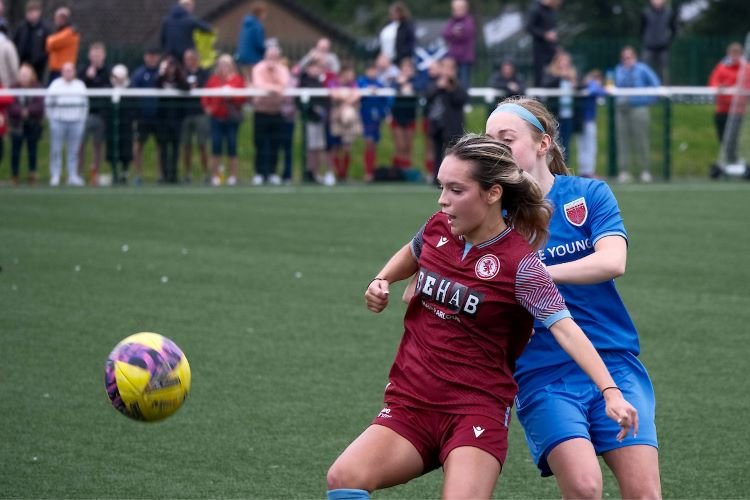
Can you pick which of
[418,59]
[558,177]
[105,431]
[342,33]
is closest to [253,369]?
[105,431]

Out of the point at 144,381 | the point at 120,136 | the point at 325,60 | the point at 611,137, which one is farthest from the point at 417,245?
the point at 611,137

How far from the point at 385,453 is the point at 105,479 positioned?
7.00ft

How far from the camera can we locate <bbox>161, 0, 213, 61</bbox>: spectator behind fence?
2084cm

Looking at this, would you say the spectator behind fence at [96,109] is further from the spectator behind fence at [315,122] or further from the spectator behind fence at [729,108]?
the spectator behind fence at [729,108]

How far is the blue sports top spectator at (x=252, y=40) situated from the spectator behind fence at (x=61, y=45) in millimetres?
3034

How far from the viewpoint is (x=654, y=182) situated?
2184 centimetres

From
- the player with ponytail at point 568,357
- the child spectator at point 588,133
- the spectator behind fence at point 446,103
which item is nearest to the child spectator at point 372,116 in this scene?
the spectator behind fence at point 446,103

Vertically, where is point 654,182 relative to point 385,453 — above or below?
below

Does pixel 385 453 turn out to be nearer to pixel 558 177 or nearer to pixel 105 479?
pixel 558 177

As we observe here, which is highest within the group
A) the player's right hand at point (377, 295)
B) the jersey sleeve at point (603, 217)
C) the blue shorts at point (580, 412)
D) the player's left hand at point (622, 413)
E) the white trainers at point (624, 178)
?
the jersey sleeve at point (603, 217)

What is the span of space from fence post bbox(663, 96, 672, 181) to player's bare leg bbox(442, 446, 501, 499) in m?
18.4

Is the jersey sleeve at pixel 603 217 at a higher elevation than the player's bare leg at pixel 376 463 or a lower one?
higher

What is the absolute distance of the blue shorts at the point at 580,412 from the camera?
4.57 meters

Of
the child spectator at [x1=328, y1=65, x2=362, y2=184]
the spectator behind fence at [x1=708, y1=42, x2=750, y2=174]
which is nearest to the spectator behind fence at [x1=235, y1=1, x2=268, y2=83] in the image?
the child spectator at [x1=328, y1=65, x2=362, y2=184]
